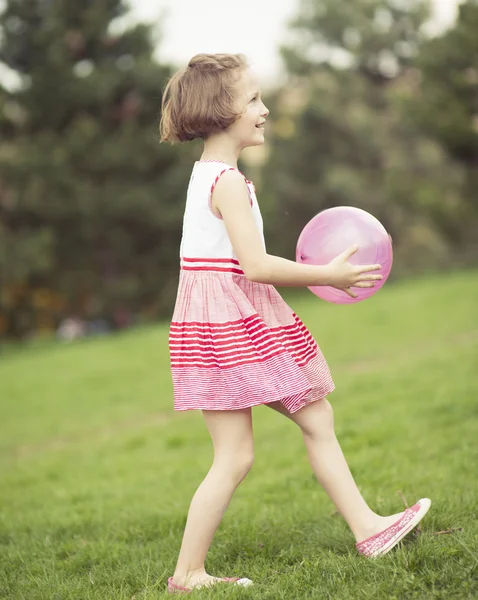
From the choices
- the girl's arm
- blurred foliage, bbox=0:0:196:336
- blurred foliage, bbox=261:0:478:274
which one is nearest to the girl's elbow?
the girl's arm

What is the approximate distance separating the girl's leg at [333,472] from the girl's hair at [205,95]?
1.05 metres

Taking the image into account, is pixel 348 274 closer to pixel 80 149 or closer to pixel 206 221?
pixel 206 221

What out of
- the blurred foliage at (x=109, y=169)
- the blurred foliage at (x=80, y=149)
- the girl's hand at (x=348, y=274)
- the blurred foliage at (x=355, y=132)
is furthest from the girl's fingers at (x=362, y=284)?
the blurred foliage at (x=355, y=132)

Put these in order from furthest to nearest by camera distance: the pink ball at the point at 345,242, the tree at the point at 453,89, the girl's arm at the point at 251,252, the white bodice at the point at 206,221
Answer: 1. the tree at the point at 453,89
2. the pink ball at the point at 345,242
3. the white bodice at the point at 206,221
4. the girl's arm at the point at 251,252

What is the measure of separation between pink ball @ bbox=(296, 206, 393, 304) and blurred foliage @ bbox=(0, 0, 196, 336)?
755 inches

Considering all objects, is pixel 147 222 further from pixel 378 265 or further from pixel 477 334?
pixel 378 265

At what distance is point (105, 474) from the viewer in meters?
5.99

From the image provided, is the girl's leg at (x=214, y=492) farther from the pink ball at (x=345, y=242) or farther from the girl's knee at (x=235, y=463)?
the pink ball at (x=345, y=242)

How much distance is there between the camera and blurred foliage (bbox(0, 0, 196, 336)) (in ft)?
71.0

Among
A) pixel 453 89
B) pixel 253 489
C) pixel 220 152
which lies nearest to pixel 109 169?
A: pixel 453 89

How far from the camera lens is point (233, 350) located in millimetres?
2621

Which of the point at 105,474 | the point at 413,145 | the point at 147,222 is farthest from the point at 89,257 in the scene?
the point at 105,474

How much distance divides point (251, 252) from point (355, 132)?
28.8 metres

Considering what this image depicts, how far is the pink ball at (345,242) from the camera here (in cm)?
281
